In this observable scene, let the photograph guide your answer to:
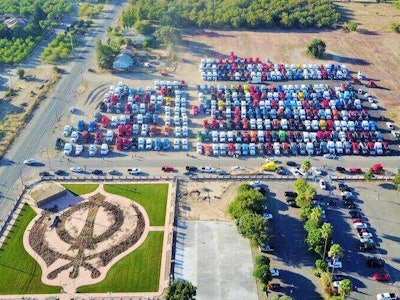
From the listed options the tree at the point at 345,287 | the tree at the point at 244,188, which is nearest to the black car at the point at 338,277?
the tree at the point at 345,287

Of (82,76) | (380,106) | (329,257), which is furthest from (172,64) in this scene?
(329,257)

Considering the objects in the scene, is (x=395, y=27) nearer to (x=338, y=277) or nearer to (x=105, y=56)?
(x=105, y=56)

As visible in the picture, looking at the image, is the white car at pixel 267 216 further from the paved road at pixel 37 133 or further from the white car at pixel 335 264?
the paved road at pixel 37 133

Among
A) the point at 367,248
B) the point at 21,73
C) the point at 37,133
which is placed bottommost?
the point at 367,248

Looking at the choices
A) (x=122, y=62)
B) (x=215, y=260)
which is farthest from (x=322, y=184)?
(x=122, y=62)

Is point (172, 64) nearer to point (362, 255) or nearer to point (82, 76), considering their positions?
point (82, 76)
